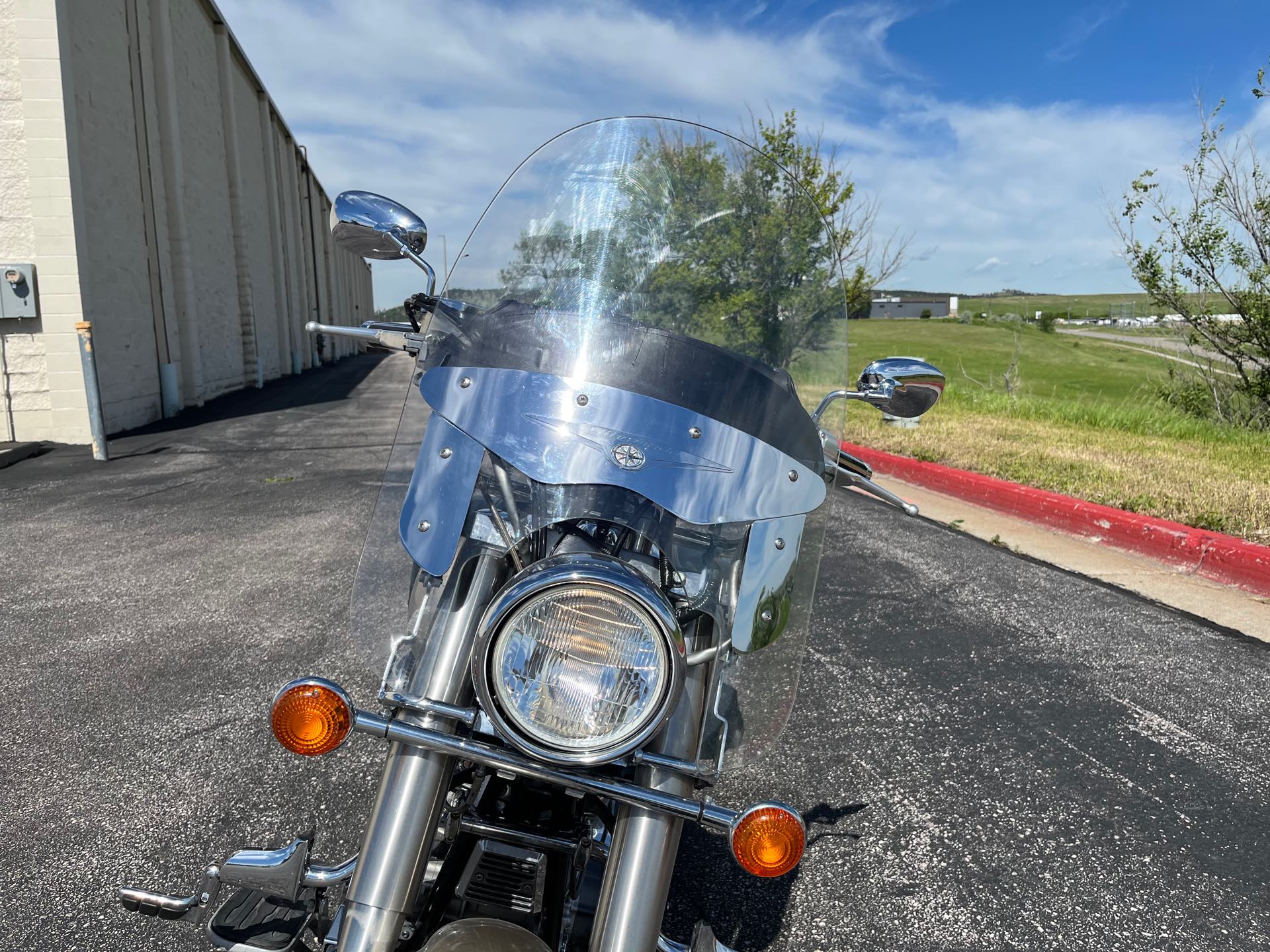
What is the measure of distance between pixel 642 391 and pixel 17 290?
10.4 meters

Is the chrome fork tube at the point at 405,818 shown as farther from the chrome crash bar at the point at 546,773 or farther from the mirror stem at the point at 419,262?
the mirror stem at the point at 419,262

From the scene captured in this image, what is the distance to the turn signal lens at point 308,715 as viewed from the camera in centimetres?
142

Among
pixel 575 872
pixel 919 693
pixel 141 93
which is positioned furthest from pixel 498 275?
pixel 141 93

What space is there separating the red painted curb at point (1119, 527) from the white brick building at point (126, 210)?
23.5ft

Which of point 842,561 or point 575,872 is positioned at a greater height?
point 575,872

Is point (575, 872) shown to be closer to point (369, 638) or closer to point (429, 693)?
point (429, 693)

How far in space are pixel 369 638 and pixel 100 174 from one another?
36.3ft

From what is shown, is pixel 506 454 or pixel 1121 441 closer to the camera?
pixel 506 454

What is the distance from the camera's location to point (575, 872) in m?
1.60

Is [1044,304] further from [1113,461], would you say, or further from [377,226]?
[377,226]

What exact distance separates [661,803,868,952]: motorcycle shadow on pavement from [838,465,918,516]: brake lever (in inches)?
43.5

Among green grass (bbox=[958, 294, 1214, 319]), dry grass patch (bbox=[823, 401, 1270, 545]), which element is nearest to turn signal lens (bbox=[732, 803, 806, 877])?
dry grass patch (bbox=[823, 401, 1270, 545])

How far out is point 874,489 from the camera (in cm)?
203

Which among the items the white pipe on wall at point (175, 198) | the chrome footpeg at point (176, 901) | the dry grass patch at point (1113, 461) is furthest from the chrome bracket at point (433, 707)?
the white pipe on wall at point (175, 198)
